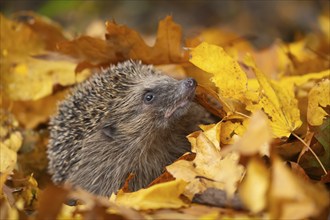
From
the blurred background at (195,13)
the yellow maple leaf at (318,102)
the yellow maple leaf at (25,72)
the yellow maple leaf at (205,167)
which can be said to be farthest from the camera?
the blurred background at (195,13)

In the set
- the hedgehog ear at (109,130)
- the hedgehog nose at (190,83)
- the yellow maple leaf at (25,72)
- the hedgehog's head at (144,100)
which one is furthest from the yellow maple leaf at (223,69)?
the yellow maple leaf at (25,72)

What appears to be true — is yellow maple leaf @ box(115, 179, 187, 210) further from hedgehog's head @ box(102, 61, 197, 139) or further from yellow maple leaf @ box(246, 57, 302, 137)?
hedgehog's head @ box(102, 61, 197, 139)

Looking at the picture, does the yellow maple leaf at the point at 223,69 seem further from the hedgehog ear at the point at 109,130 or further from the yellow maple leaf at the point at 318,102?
the hedgehog ear at the point at 109,130

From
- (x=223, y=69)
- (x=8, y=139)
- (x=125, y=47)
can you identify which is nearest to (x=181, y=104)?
(x=223, y=69)

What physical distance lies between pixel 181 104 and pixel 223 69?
0.34 metres

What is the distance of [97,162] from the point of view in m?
3.56

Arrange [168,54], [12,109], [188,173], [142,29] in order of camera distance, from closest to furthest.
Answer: [188,173], [168,54], [12,109], [142,29]

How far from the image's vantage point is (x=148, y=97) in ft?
11.4

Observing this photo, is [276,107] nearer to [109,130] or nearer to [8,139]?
[109,130]

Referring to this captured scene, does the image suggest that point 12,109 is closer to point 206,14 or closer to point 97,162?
point 97,162

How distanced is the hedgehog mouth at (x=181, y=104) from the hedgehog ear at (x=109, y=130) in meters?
0.32

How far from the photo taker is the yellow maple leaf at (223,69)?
3.07 meters

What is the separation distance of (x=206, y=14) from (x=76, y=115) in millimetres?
3603

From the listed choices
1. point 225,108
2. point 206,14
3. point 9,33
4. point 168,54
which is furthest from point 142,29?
point 225,108
